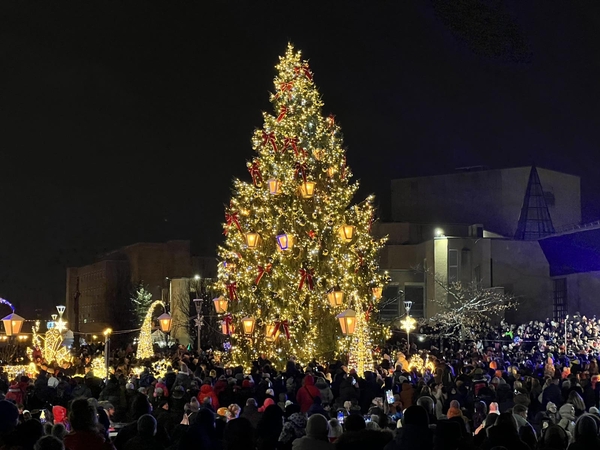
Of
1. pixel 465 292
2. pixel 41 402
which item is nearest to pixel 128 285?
pixel 465 292

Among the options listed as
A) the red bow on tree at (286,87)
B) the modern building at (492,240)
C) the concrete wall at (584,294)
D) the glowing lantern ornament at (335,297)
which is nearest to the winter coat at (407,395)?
the glowing lantern ornament at (335,297)

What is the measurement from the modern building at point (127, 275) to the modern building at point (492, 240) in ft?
74.4

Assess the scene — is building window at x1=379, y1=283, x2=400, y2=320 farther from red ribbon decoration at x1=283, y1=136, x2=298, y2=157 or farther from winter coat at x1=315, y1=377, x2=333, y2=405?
winter coat at x1=315, y1=377, x2=333, y2=405

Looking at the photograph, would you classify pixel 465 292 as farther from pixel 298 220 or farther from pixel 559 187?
pixel 298 220

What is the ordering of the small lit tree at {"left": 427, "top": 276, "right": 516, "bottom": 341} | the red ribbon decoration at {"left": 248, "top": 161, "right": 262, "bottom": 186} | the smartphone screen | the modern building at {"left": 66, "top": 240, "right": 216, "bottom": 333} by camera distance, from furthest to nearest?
the modern building at {"left": 66, "top": 240, "right": 216, "bottom": 333} < the small lit tree at {"left": 427, "top": 276, "right": 516, "bottom": 341} < the red ribbon decoration at {"left": 248, "top": 161, "right": 262, "bottom": 186} < the smartphone screen

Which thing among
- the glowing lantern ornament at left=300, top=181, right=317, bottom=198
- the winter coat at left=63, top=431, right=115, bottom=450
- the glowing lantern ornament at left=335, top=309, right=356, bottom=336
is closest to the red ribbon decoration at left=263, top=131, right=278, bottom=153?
the glowing lantern ornament at left=300, top=181, right=317, bottom=198

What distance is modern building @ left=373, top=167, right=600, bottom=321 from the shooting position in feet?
162

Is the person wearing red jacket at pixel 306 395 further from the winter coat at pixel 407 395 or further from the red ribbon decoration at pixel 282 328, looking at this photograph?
the red ribbon decoration at pixel 282 328

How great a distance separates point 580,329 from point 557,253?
16.9 metres

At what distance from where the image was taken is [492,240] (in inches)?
2085

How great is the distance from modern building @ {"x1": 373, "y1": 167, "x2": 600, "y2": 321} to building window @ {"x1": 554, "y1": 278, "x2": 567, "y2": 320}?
5 centimetres

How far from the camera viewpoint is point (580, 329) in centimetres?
→ 3322

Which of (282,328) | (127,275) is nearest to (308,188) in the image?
(282,328)

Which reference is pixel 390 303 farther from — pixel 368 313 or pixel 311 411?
pixel 311 411
